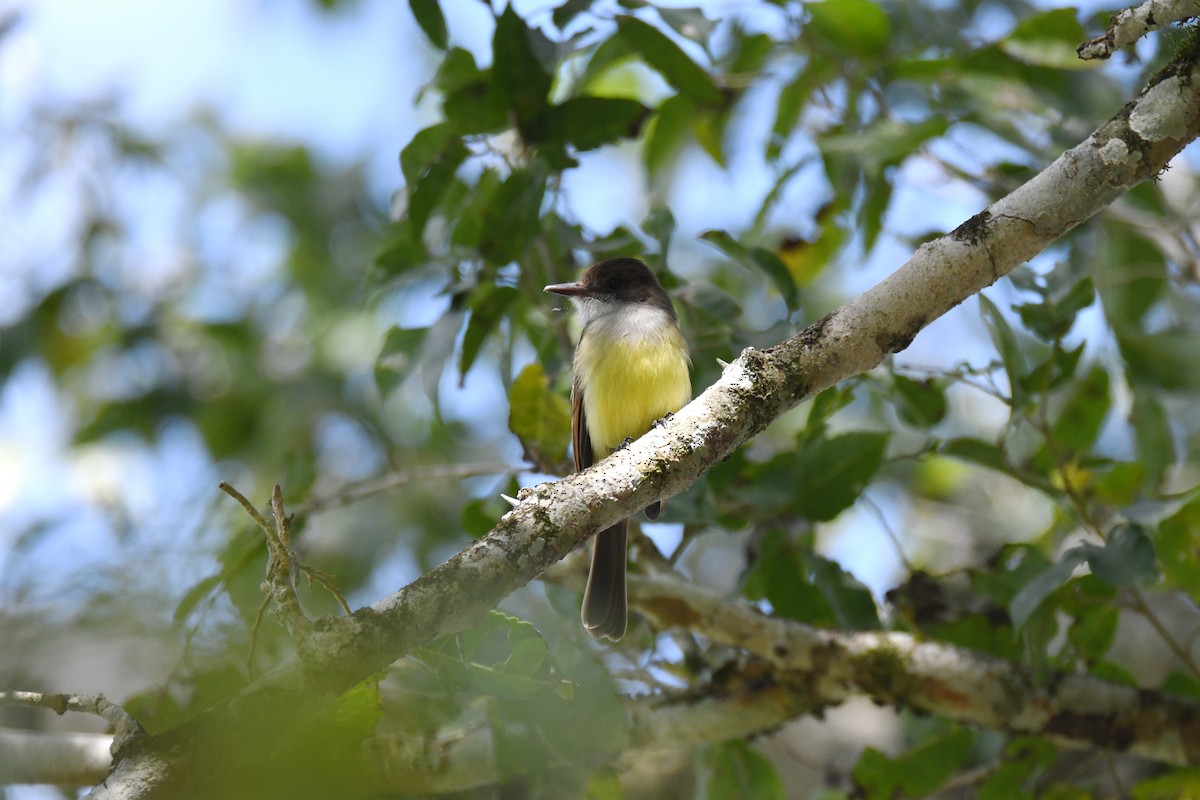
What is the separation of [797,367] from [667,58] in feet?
5.64

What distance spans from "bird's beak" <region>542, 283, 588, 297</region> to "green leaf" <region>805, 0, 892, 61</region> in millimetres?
1373

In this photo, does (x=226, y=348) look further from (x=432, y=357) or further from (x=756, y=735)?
(x=756, y=735)

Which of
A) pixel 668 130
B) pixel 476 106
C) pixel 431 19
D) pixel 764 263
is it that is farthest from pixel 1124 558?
pixel 431 19

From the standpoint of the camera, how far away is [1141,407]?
389 cm

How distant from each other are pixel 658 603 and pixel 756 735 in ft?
2.20

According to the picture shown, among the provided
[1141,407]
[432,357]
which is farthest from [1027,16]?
[432,357]

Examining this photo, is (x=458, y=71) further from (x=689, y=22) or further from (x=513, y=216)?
(x=689, y=22)

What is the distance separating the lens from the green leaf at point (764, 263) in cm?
358

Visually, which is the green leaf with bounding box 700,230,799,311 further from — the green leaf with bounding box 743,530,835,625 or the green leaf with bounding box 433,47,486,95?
the green leaf with bounding box 433,47,486,95

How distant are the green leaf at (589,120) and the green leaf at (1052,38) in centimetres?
152

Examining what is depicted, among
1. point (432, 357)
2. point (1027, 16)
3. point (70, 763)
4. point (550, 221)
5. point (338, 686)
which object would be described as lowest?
point (338, 686)

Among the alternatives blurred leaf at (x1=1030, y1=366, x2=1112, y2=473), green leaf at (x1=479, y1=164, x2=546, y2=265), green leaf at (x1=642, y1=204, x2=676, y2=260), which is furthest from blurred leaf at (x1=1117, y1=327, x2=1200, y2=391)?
green leaf at (x1=479, y1=164, x2=546, y2=265)

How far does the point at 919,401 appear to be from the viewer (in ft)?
12.5

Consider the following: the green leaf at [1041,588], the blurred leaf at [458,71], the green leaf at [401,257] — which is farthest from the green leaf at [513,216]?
the green leaf at [1041,588]
